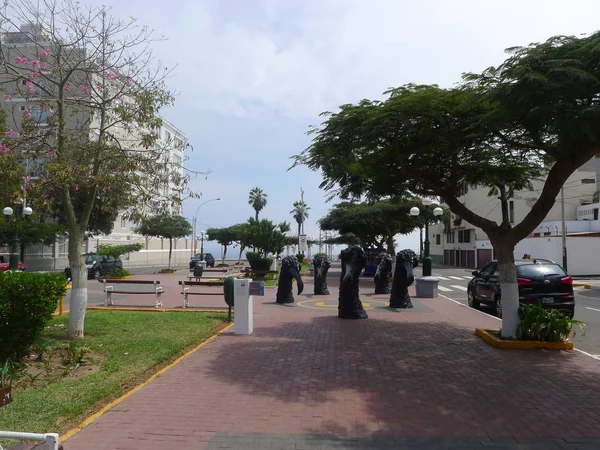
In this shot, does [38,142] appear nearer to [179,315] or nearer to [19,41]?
[19,41]

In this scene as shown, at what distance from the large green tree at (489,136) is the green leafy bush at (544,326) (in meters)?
0.21

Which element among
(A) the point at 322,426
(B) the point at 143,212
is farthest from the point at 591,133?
(B) the point at 143,212

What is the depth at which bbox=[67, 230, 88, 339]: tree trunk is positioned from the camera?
9352mm

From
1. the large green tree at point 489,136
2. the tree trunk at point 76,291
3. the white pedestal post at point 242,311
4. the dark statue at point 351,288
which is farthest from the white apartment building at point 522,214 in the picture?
the tree trunk at point 76,291

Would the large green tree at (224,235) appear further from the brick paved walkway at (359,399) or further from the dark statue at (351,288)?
the brick paved walkway at (359,399)

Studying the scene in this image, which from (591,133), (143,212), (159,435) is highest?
(591,133)

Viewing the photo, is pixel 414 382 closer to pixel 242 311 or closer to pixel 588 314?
pixel 242 311

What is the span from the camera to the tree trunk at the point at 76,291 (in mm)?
9352

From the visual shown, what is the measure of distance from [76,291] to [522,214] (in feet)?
136

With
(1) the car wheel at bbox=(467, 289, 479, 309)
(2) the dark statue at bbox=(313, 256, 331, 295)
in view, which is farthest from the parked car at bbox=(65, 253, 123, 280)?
(1) the car wheel at bbox=(467, 289, 479, 309)

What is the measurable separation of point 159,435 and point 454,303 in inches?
543

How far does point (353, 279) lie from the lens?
496 inches

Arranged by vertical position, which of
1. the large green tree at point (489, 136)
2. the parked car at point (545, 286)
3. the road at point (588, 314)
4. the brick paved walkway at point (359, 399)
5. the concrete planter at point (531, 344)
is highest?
the large green tree at point (489, 136)

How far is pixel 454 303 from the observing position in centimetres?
1706
